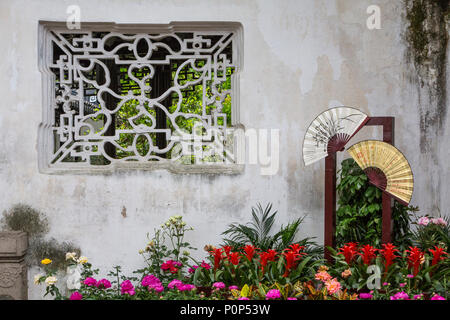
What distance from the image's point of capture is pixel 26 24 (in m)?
4.27

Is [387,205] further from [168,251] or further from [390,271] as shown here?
[168,251]

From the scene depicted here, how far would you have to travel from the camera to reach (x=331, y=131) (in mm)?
3801

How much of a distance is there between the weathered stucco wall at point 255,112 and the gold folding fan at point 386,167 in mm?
772

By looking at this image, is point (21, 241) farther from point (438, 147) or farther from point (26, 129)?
point (438, 147)

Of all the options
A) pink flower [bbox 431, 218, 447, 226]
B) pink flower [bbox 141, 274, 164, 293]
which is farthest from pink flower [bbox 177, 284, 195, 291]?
pink flower [bbox 431, 218, 447, 226]

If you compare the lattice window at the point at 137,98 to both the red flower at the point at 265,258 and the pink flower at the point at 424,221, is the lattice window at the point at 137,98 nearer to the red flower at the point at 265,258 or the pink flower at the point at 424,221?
the red flower at the point at 265,258

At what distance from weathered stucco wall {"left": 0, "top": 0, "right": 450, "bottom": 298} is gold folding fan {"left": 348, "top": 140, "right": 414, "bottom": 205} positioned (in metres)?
0.77

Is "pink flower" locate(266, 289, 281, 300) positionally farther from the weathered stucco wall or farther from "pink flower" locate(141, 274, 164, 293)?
the weathered stucco wall

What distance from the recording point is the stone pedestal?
13.5 feet

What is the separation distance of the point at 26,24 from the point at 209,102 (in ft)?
7.08

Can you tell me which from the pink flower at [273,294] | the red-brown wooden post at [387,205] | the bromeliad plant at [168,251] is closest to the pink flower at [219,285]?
the pink flower at [273,294]

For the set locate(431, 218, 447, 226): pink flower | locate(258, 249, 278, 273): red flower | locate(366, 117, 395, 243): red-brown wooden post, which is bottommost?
locate(258, 249, 278, 273): red flower
